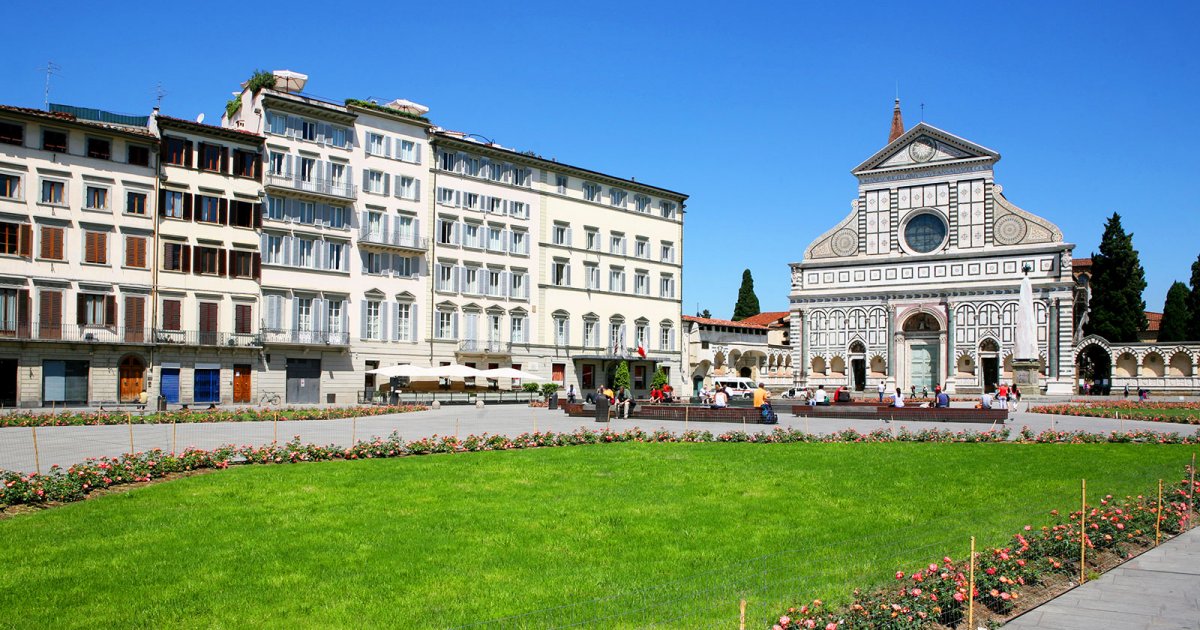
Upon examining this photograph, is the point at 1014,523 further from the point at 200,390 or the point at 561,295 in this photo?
the point at 561,295

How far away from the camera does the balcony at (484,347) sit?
58.1 meters

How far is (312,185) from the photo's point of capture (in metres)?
51.8

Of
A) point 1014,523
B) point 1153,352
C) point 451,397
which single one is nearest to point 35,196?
point 451,397

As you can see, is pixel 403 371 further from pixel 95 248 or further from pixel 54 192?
pixel 54 192

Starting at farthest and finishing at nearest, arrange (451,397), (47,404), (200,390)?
(451,397) < (200,390) < (47,404)

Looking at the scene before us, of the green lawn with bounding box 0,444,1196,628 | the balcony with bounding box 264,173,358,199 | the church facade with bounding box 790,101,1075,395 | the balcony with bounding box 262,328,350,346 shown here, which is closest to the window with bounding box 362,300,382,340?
the balcony with bounding box 262,328,350,346

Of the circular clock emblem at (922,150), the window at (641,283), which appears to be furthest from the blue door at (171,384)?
the circular clock emblem at (922,150)

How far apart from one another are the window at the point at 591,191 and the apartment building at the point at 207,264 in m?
22.7

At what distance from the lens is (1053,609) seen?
383 inches

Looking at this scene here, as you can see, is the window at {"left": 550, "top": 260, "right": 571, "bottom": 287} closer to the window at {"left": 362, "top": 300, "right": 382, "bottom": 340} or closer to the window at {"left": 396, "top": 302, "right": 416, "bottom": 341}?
the window at {"left": 396, "top": 302, "right": 416, "bottom": 341}

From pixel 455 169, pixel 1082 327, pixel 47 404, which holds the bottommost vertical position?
pixel 47 404

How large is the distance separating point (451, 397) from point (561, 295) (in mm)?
14305

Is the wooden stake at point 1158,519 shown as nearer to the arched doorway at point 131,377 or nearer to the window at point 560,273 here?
the arched doorway at point 131,377

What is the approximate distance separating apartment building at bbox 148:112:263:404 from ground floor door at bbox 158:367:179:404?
5cm
